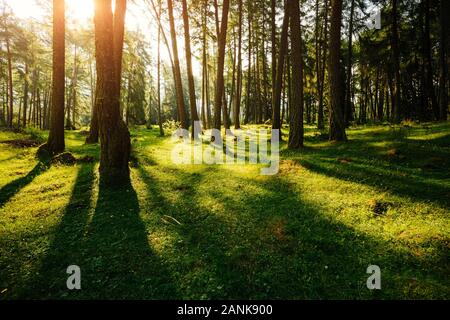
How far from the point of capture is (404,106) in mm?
29062

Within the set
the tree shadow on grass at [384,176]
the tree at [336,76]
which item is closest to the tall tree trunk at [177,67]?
the tree at [336,76]

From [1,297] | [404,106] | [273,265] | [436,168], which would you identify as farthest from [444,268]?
[404,106]

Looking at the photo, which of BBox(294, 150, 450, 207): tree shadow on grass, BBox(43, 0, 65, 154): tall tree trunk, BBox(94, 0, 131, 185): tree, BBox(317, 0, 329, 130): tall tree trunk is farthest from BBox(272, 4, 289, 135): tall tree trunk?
BBox(43, 0, 65, 154): tall tree trunk

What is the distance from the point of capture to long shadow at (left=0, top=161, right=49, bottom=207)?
798 cm

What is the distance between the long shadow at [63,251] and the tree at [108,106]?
0.92 meters

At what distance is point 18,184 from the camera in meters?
9.10

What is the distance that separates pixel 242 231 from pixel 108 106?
5.38 m

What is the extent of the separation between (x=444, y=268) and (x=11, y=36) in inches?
1450

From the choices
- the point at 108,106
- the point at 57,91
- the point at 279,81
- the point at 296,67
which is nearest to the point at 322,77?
the point at 279,81

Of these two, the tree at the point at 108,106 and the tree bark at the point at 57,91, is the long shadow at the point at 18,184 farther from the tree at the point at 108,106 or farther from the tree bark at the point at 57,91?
the tree at the point at 108,106

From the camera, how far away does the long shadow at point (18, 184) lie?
798 centimetres

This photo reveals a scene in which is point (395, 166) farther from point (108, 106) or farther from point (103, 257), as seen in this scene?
point (108, 106)

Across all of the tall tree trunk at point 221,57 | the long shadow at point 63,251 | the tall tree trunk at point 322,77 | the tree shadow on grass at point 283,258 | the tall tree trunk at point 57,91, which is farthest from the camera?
the tall tree trunk at point 322,77
